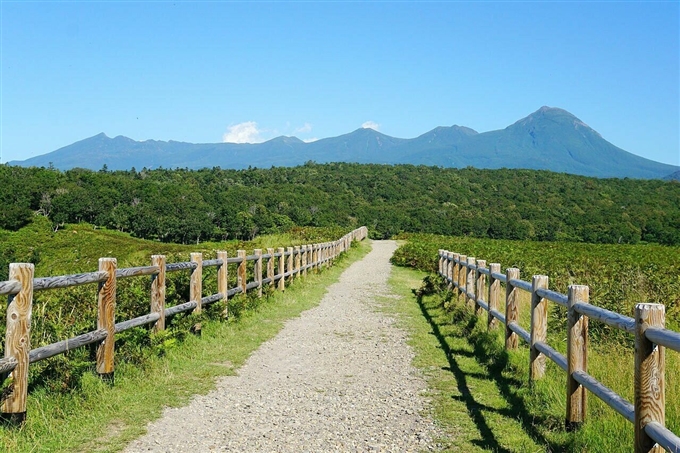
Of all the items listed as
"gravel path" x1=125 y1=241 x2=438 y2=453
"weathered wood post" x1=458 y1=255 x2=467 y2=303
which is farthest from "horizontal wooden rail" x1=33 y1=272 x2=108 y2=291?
"weathered wood post" x1=458 y1=255 x2=467 y2=303

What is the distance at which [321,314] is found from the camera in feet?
44.0

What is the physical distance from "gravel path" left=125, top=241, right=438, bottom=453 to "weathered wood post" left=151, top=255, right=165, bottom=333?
1419mm

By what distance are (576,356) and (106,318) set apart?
16.2 feet

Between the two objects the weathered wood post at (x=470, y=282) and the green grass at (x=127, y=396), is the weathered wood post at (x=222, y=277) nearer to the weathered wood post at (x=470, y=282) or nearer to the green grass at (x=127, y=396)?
the green grass at (x=127, y=396)

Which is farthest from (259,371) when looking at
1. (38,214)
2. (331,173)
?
(331,173)

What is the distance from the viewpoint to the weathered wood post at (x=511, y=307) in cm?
862

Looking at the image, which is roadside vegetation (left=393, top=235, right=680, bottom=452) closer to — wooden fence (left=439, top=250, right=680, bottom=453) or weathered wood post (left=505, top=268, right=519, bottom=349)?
weathered wood post (left=505, top=268, right=519, bottom=349)

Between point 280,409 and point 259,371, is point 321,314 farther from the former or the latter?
point 280,409

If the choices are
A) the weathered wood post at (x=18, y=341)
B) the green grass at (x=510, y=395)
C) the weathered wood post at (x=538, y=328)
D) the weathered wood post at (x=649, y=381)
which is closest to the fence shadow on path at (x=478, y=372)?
the green grass at (x=510, y=395)

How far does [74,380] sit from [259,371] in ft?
8.24

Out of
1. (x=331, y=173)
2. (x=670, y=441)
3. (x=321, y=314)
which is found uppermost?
(x=331, y=173)

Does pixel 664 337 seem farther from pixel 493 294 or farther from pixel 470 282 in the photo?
pixel 470 282

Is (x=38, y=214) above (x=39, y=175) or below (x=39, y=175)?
below

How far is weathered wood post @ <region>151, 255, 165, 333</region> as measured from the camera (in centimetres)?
841
